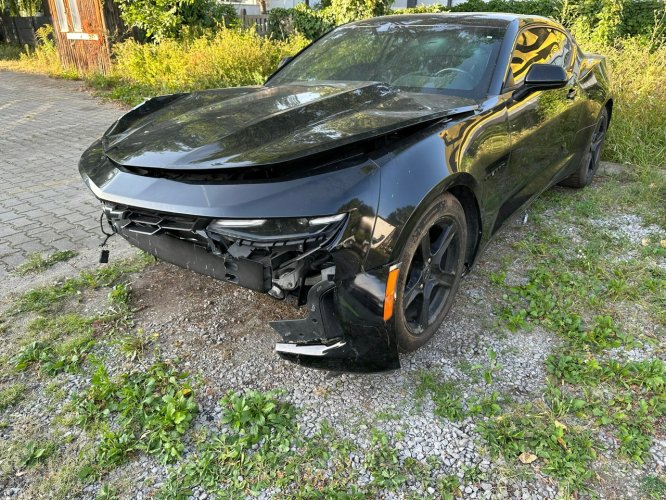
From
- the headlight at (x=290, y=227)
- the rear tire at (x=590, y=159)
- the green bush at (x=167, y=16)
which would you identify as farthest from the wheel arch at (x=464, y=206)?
the green bush at (x=167, y=16)

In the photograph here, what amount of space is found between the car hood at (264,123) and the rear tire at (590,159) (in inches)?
95.9

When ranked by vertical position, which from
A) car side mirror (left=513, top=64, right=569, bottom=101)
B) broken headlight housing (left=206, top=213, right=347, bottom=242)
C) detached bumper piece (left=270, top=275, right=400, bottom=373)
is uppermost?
car side mirror (left=513, top=64, right=569, bottom=101)

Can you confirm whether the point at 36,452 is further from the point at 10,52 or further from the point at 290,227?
the point at 10,52

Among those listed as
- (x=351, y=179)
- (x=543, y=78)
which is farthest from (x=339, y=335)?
(x=543, y=78)

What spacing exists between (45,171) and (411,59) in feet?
14.0

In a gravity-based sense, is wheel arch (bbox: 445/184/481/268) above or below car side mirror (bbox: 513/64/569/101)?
below

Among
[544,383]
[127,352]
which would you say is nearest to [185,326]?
[127,352]

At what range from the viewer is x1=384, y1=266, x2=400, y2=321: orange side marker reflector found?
75.4 inches

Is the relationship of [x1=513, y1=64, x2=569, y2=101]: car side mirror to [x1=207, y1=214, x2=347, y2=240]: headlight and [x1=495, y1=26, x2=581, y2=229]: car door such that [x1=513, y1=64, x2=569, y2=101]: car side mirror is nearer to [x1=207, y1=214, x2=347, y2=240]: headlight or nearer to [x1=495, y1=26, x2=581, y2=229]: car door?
[x1=495, y1=26, x2=581, y2=229]: car door

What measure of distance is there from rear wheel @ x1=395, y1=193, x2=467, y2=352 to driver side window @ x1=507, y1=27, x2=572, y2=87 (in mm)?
1043

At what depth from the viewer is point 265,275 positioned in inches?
76.5

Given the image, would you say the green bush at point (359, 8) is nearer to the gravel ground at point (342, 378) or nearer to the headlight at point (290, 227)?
the gravel ground at point (342, 378)

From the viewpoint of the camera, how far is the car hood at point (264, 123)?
1.94 metres

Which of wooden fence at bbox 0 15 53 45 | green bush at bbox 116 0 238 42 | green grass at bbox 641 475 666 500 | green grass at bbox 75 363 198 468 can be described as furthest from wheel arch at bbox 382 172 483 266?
wooden fence at bbox 0 15 53 45
